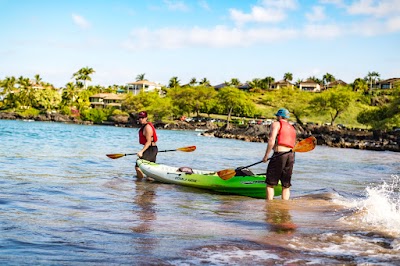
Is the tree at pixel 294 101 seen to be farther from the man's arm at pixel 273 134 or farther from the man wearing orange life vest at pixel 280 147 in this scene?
the man's arm at pixel 273 134

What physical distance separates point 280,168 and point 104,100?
4521 inches

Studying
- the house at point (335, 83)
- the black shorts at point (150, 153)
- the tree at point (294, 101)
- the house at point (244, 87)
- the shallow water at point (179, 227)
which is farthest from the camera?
the house at point (244, 87)

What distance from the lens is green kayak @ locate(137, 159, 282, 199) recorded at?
34.6 ft

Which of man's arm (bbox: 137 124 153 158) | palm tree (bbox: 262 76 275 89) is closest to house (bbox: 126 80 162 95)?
palm tree (bbox: 262 76 275 89)

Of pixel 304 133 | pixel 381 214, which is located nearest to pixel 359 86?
pixel 304 133

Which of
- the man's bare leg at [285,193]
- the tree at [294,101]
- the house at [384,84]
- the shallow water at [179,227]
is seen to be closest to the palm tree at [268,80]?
the house at [384,84]

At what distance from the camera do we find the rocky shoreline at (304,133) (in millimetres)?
50059

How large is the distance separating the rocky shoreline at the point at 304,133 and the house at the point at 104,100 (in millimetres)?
16216

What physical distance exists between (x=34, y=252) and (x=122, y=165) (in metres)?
12.7

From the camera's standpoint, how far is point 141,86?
140 meters

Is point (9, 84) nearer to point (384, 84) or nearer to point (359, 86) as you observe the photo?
point (359, 86)

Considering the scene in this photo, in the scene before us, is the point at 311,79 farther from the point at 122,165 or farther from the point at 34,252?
the point at 34,252

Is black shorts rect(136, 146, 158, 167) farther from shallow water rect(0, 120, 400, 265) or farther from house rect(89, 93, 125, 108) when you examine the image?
house rect(89, 93, 125, 108)

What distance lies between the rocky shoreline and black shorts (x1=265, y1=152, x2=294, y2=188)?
40344 mm
